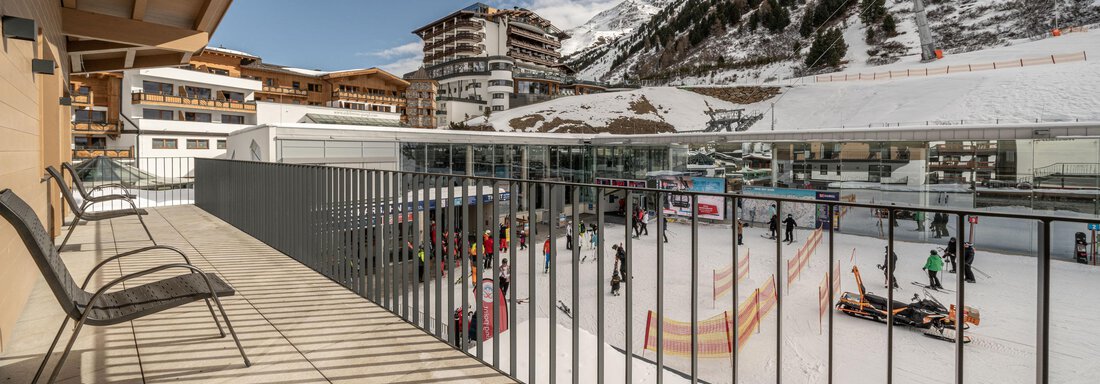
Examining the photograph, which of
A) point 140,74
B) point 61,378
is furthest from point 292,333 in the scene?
point 140,74

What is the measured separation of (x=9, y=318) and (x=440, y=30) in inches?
3015

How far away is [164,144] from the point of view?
31.3 m

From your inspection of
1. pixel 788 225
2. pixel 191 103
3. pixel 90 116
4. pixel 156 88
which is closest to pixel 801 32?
pixel 191 103

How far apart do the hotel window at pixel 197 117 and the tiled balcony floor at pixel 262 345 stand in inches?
1373

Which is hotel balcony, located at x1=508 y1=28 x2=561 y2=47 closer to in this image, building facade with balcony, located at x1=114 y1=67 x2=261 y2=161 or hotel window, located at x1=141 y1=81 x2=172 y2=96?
building facade with balcony, located at x1=114 y1=67 x2=261 y2=161

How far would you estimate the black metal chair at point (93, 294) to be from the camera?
173 cm

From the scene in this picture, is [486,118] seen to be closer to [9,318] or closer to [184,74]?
[184,74]

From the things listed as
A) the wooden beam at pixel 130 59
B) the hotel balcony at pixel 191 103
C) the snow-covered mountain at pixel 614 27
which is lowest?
the wooden beam at pixel 130 59

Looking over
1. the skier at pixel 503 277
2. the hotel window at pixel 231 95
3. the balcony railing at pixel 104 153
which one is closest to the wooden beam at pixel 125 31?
the skier at pixel 503 277

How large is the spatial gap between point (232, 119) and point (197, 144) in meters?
3.00

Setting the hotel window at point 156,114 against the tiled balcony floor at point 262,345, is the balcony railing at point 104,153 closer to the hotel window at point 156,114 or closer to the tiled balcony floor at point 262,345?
the hotel window at point 156,114

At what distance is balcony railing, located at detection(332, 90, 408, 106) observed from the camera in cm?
4291

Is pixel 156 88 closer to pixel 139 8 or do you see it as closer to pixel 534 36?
pixel 139 8

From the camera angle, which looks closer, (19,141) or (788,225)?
(19,141)
